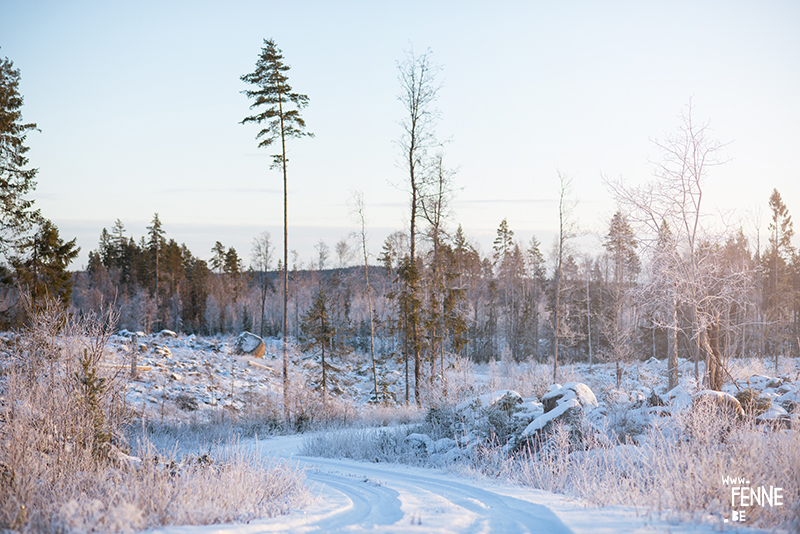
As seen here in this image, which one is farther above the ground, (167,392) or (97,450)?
(97,450)

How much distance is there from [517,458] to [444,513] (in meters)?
4.91

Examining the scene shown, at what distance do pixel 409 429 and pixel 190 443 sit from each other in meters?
6.20

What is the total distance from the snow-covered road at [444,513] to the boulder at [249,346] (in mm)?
32104

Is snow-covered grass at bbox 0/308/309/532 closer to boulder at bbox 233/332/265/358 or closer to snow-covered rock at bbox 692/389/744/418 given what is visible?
snow-covered rock at bbox 692/389/744/418

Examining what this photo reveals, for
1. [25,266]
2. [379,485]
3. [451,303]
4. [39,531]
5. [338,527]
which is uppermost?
[25,266]

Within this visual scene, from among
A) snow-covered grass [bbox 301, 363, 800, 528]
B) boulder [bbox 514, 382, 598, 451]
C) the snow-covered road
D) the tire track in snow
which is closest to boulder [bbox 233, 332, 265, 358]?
snow-covered grass [bbox 301, 363, 800, 528]

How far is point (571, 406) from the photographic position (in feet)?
37.0

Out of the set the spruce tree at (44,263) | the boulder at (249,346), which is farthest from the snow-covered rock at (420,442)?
the boulder at (249,346)

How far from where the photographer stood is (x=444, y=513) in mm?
5621

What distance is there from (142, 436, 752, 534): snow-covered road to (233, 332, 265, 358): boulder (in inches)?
1264

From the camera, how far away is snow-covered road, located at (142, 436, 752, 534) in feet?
15.2

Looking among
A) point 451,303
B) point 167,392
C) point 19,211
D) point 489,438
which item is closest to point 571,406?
point 489,438

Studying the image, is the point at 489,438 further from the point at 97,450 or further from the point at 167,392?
the point at 167,392

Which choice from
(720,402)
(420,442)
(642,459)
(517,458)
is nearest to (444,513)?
(642,459)
